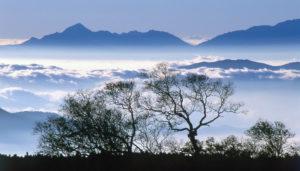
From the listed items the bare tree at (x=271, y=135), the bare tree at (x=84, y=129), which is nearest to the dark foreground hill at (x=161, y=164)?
the bare tree at (x=84, y=129)

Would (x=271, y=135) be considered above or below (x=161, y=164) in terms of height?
below

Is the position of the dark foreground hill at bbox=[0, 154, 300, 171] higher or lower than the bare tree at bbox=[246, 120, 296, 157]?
higher

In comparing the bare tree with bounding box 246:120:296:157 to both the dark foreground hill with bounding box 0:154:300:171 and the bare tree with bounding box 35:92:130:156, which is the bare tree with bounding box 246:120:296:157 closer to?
the bare tree with bounding box 35:92:130:156

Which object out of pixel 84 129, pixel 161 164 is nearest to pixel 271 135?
pixel 84 129

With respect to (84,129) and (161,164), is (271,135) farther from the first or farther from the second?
(161,164)

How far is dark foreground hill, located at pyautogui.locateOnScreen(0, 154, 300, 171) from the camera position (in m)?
33.4

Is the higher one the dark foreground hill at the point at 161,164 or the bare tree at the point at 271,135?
the dark foreground hill at the point at 161,164

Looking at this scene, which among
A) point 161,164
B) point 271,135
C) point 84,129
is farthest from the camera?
point 271,135

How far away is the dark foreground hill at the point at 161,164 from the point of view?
33438 millimetres

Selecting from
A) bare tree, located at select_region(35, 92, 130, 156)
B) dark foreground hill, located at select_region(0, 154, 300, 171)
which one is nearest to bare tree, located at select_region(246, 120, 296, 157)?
bare tree, located at select_region(35, 92, 130, 156)

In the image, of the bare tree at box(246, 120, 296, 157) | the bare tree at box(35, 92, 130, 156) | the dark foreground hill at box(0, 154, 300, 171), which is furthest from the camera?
the bare tree at box(246, 120, 296, 157)

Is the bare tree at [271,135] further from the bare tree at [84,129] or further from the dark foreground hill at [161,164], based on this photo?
the dark foreground hill at [161,164]

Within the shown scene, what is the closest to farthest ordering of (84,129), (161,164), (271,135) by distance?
(161,164)
(84,129)
(271,135)

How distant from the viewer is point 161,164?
3366 cm
